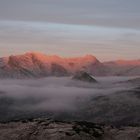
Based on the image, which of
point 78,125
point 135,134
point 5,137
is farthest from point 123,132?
point 5,137

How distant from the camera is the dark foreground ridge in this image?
165m

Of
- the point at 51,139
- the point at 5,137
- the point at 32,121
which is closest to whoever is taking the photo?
the point at 51,139

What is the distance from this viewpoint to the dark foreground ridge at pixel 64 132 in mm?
165375

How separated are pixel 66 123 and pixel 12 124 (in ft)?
70.8

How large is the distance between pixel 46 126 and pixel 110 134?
21318mm

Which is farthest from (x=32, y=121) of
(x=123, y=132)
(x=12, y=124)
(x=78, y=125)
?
(x=123, y=132)

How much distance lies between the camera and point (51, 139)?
162375mm

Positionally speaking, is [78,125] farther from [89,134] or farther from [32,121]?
[32,121]

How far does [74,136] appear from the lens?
164 metres

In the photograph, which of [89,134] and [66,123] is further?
[66,123]

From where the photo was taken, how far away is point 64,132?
167000 millimetres

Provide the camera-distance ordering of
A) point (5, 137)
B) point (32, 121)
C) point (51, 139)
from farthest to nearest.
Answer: point (32, 121), point (5, 137), point (51, 139)

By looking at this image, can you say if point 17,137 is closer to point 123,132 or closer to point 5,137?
point 5,137

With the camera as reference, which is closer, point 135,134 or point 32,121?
point 135,134
